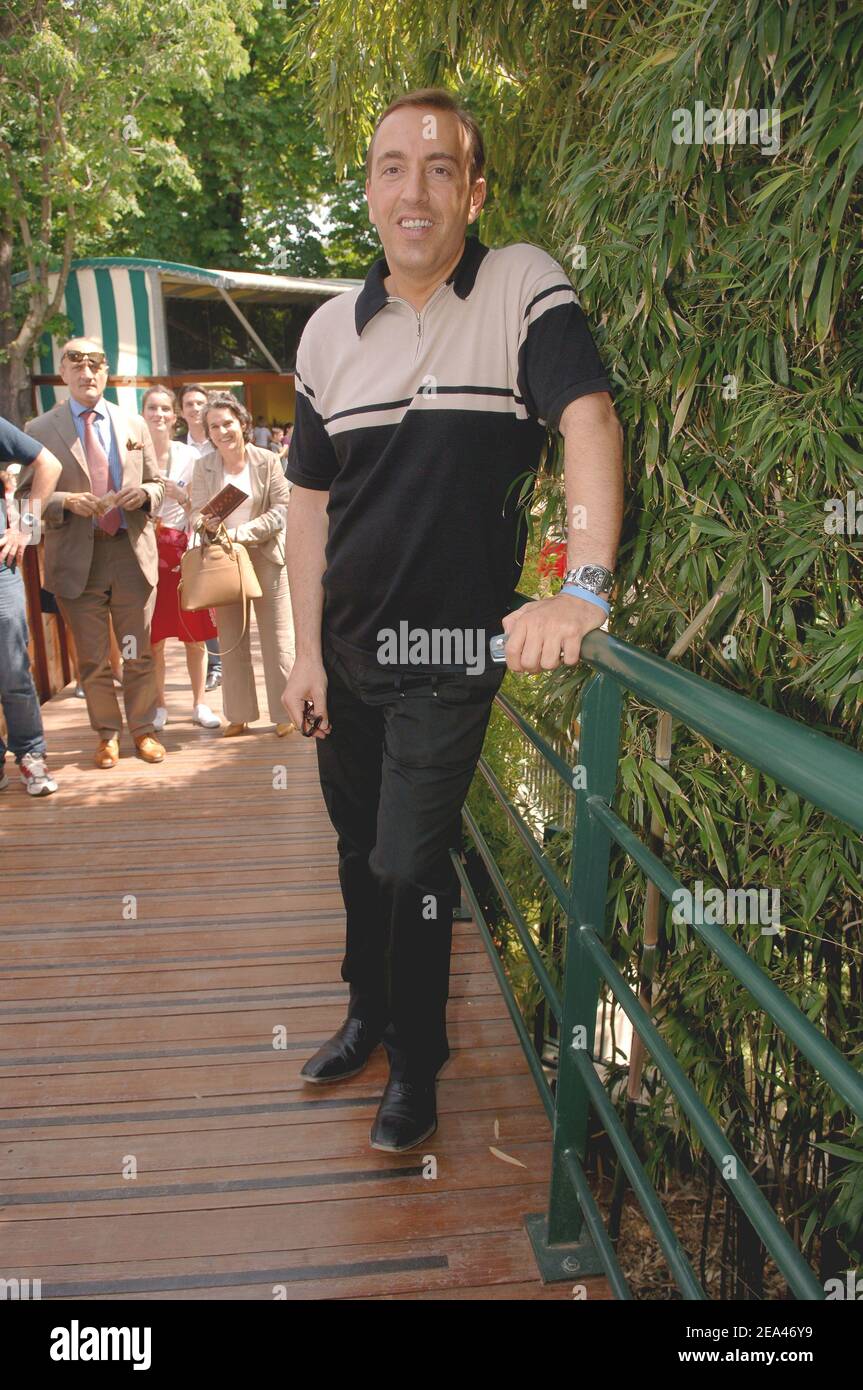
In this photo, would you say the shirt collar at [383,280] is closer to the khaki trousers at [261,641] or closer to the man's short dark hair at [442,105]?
the man's short dark hair at [442,105]

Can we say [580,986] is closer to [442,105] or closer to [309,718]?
[309,718]

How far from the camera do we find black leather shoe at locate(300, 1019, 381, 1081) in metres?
2.57

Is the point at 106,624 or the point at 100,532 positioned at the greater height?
the point at 100,532

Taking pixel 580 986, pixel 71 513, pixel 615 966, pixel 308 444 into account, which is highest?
pixel 308 444

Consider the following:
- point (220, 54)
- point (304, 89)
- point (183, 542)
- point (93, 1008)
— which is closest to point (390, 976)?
point (93, 1008)

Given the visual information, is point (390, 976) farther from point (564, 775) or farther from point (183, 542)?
point (183, 542)

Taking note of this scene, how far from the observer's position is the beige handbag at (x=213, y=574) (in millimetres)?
5137

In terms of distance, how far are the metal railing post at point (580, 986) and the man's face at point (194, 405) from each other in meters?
5.17

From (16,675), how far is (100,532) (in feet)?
2.59

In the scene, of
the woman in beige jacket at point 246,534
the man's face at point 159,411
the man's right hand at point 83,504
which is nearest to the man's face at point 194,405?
the man's face at point 159,411

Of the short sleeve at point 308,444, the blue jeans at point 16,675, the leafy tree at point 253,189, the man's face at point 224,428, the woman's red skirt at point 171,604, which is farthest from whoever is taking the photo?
the leafy tree at point 253,189

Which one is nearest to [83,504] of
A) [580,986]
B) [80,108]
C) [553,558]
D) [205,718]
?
[205,718]

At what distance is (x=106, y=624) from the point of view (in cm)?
515

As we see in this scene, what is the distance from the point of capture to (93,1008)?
3.01 meters
